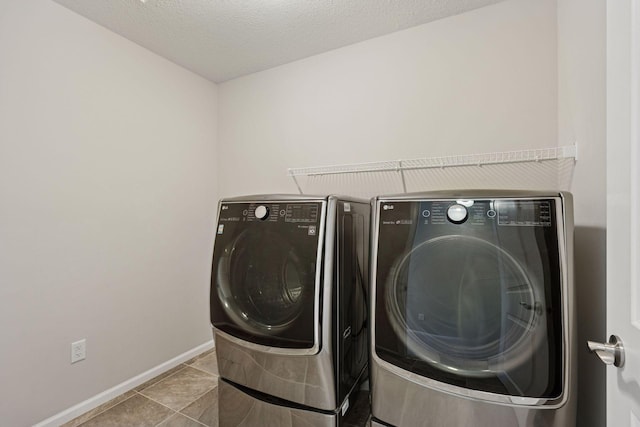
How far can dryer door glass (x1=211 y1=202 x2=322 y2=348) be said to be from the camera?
1.34 m

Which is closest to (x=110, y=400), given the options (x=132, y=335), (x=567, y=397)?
(x=132, y=335)

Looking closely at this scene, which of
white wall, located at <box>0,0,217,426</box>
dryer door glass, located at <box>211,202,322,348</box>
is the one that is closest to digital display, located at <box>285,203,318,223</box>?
dryer door glass, located at <box>211,202,322,348</box>

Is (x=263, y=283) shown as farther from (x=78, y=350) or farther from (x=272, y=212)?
(x=78, y=350)

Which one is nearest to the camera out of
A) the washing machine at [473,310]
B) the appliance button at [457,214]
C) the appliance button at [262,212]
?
the washing machine at [473,310]

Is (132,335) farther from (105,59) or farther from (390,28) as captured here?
(390,28)

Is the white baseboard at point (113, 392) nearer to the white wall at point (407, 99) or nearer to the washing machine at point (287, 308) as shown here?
the washing machine at point (287, 308)

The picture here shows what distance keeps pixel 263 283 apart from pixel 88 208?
4.07 ft

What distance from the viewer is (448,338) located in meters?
1.09

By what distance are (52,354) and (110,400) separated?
49cm

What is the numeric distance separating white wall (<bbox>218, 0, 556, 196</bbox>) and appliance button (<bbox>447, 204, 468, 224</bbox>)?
0.82m

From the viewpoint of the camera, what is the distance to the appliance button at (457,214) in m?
1.09

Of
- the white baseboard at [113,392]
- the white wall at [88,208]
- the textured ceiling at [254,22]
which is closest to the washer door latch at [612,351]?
the textured ceiling at [254,22]

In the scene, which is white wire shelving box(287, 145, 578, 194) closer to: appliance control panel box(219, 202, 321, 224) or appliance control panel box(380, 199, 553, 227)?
appliance control panel box(380, 199, 553, 227)

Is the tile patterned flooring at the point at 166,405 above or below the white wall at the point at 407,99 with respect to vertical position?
below
